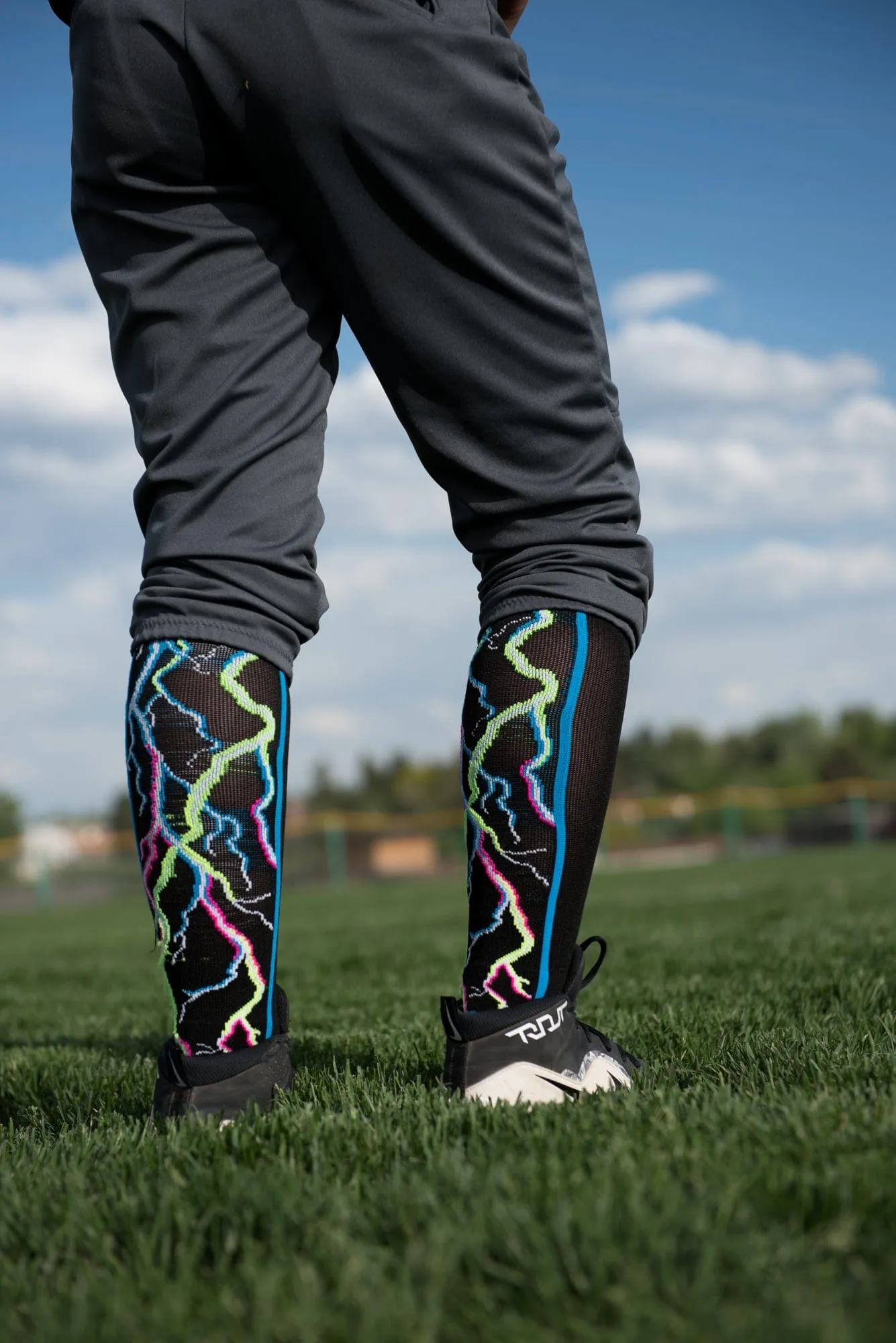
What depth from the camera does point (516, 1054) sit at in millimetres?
1362

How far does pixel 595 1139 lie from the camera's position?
111 centimetres

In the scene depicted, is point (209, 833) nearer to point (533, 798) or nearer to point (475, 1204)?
point (533, 798)

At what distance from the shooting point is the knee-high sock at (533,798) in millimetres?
1367

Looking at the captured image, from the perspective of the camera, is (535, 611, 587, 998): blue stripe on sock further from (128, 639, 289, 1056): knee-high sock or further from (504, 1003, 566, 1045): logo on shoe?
(128, 639, 289, 1056): knee-high sock

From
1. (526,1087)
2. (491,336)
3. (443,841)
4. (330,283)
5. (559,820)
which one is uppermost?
(330,283)

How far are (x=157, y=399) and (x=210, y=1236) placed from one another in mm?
920

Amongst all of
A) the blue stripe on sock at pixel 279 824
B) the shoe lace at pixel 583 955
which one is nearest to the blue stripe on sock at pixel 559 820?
the shoe lace at pixel 583 955

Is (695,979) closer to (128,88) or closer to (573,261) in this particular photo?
(573,261)

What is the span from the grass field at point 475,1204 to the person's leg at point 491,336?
275 mm

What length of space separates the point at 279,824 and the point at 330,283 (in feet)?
2.20

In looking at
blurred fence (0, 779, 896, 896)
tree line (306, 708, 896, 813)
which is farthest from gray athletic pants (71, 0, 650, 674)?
tree line (306, 708, 896, 813)

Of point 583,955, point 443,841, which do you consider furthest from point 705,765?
point 583,955

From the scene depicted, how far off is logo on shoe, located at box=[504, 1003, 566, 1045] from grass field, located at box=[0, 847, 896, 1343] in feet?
0.31

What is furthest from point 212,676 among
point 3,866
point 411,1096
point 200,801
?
point 3,866
